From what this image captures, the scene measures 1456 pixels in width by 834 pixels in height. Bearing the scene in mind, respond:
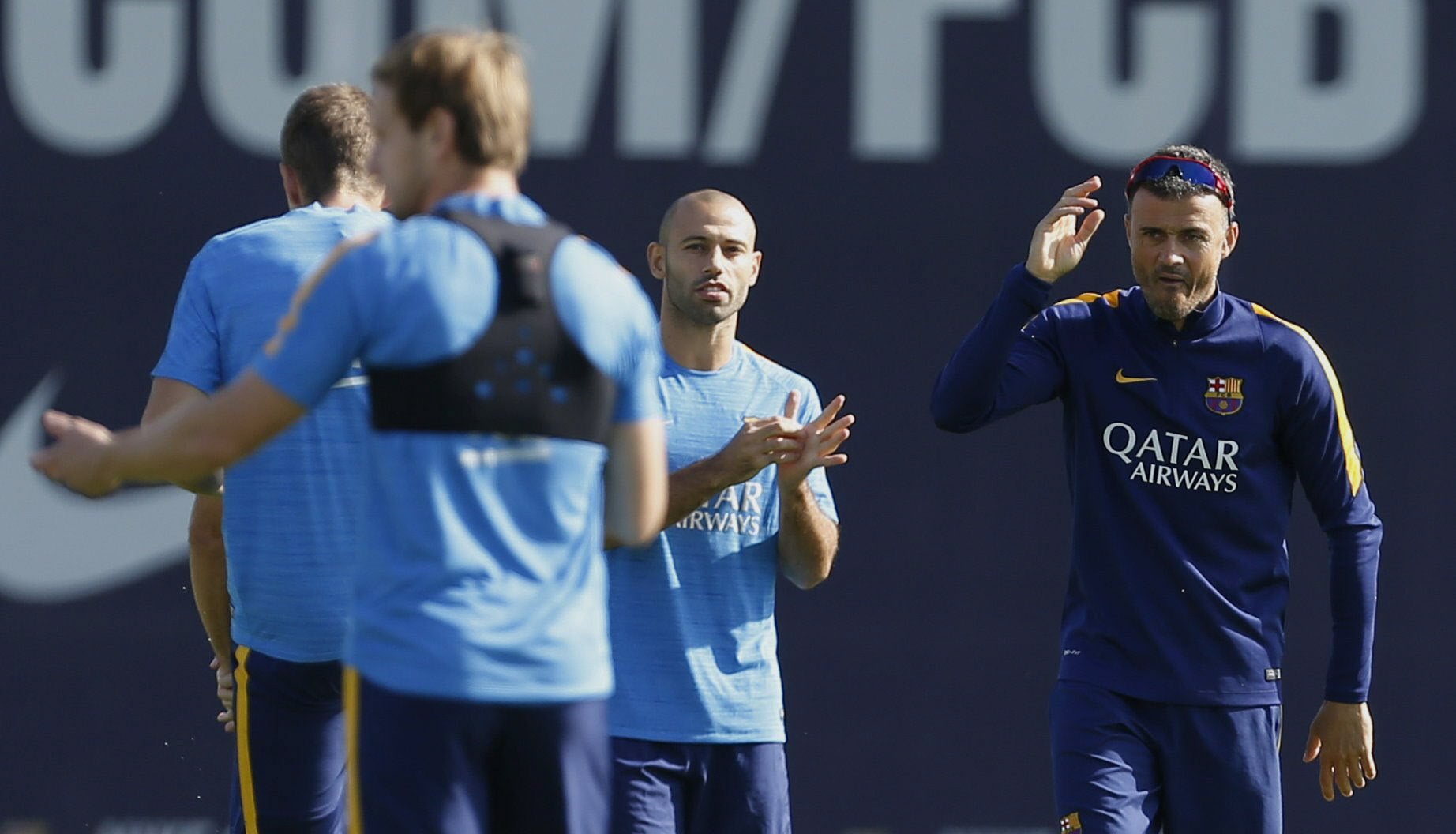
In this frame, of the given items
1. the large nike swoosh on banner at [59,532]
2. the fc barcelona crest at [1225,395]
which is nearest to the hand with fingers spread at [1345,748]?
the fc barcelona crest at [1225,395]

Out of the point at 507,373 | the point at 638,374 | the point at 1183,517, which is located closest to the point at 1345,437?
the point at 1183,517

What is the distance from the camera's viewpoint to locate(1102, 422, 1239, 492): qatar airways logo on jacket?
3.47 meters

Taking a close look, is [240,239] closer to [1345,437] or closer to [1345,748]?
[1345,437]

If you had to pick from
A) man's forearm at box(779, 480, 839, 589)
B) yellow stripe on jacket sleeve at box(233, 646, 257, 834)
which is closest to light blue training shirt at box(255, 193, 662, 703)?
yellow stripe on jacket sleeve at box(233, 646, 257, 834)

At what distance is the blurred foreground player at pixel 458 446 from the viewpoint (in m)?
2.10

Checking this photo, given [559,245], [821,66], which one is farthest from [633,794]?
[821,66]

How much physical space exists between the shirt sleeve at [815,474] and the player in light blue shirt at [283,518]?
902mm

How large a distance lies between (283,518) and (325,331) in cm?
103

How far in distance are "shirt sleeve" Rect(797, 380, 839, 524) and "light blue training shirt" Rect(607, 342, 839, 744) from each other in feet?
0.06

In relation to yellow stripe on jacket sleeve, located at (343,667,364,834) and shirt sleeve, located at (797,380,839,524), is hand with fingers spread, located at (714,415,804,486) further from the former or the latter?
yellow stripe on jacket sleeve, located at (343,667,364,834)

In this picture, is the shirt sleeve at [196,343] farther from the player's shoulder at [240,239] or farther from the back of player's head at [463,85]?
the back of player's head at [463,85]

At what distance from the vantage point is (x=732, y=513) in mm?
3467

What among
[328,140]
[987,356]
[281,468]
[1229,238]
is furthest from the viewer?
[1229,238]

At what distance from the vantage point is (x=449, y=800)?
2105 millimetres
